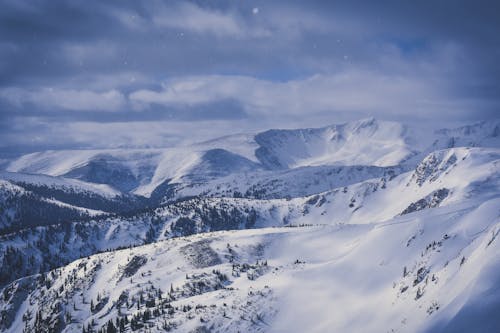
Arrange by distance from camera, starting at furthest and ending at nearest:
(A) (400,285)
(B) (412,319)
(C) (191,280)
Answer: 1. (C) (191,280)
2. (A) (400,285)
3. (B) (412,319)

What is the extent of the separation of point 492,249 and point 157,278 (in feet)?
470

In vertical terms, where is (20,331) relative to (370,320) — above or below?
below

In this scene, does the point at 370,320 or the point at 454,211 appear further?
the point at 454,211

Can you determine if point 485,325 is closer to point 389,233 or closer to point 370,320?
point 370,320

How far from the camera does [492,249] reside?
277ft

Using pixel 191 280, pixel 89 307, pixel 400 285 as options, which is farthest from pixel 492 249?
pixel 89 307

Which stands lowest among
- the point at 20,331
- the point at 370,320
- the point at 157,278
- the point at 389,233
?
the point at 20,331

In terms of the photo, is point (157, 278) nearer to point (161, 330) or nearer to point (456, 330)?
point (161, 330)

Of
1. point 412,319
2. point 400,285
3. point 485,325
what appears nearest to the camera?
point 485,325

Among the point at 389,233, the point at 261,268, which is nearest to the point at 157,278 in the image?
the point at 261,268

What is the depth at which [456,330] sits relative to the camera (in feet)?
220

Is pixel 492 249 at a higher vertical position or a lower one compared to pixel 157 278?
higher

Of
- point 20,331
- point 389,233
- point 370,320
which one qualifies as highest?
point 389,233

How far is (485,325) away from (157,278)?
149m
